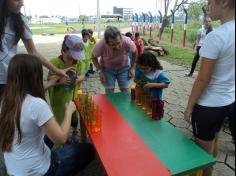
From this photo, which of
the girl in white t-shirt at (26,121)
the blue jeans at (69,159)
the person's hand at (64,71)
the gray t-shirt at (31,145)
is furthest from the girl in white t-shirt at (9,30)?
the blue jeans at (69,159)

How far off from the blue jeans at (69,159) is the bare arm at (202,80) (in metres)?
0.91

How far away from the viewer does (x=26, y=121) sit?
1.39m

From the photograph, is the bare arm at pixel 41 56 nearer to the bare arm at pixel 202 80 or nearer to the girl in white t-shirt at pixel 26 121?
the girl in white t-shirt at pixel 26 121

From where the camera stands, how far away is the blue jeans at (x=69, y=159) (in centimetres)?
170

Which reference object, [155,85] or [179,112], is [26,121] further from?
[179,112]

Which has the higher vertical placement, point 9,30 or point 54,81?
point 9,30

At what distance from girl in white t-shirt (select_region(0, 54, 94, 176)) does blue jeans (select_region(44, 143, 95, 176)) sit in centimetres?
9

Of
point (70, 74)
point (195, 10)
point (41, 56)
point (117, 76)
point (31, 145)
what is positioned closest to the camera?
point (31, 145)

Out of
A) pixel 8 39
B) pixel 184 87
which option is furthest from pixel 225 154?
pixel 184 87

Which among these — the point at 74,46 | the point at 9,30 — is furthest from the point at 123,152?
the point at 9,30

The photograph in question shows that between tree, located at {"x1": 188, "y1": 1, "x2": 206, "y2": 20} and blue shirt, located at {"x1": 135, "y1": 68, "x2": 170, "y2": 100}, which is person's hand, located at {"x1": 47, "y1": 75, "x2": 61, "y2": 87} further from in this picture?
tree, located at {"x1": 188, "y1": 1, "x2": 206, "y2": 20}

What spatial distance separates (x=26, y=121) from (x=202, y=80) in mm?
970

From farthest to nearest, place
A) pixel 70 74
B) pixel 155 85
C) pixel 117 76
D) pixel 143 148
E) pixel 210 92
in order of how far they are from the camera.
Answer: pixel 117 76, pixel 155 85, pixel 70 74, pixel 143 148, pixel 210 92

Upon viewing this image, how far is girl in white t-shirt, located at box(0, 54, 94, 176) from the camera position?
1.39m
